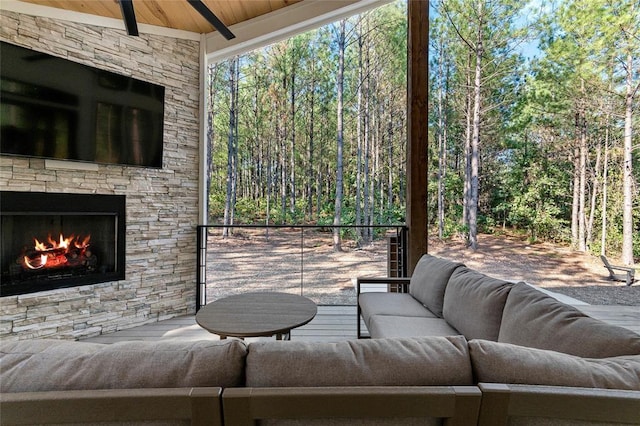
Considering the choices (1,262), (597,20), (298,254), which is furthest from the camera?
(298,254)

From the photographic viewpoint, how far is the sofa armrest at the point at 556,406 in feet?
2.29

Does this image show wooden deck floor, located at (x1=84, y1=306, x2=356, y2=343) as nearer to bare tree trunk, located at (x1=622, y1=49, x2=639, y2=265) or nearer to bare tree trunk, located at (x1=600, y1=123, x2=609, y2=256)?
bare tree trunk, located at (x1=600, y1=123, x2=609, y2=256)

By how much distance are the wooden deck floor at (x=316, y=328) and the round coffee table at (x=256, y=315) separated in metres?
0.60

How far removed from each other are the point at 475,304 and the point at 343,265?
2.38m

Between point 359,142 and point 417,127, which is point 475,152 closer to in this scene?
point 417,127

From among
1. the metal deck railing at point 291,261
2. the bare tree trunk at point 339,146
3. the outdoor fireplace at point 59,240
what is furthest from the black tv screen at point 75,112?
the bare tree trunk at point 339,146

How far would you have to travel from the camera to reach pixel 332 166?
162 inches

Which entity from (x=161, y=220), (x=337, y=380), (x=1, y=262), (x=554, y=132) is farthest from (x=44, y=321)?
(x=554, y=132)

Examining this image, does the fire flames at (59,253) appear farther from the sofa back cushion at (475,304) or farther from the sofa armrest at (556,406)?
the sofa armrest at (556,406)

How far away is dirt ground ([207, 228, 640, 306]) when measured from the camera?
122 inches

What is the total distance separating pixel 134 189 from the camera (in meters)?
2.93

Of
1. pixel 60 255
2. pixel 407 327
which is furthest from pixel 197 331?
pixel 407 327

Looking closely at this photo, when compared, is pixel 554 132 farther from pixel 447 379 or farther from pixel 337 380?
pixel 337 380

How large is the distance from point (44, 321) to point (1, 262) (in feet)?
1.91
